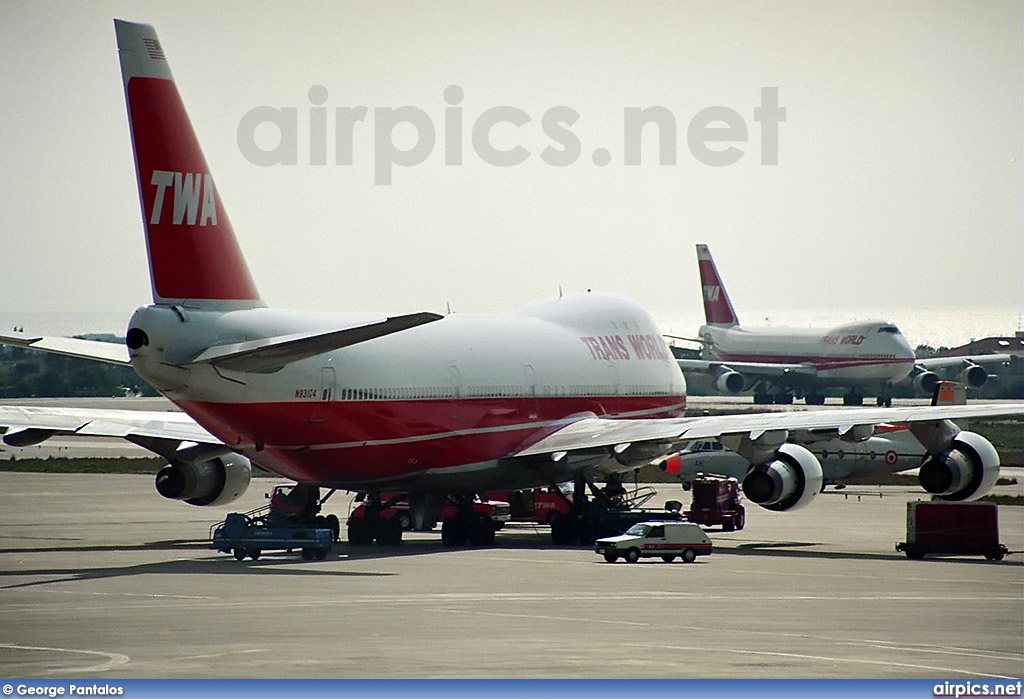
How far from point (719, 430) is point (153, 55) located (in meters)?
18.1

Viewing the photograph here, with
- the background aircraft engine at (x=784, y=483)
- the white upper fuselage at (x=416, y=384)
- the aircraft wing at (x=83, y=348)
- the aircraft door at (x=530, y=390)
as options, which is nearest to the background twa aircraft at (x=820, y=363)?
the white upper fuselage at (x=416, y=384)

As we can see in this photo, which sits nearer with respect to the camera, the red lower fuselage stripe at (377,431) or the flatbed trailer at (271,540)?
the red lower fuselage stripe at (377,431)

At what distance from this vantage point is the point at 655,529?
45719 millimetres

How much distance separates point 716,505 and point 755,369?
100401mm

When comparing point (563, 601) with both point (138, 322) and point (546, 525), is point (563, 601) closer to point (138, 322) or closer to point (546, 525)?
point (138, 322)

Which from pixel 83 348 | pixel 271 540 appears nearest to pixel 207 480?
pixel 271 540

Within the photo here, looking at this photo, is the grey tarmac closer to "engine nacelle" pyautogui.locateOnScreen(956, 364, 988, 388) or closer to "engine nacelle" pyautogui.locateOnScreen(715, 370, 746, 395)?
"engine nacelle" pyautogui.locateOnScreen(956, 364, 988, 388)

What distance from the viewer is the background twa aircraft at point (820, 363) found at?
15125 cm

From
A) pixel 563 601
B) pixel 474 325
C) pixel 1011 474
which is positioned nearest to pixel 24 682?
pixel 563 601

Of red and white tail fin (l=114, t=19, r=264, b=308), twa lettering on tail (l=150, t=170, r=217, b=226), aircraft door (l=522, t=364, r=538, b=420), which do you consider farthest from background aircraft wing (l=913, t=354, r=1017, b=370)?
twa lettering on tail (l=150, t=170, r=217, b=226)

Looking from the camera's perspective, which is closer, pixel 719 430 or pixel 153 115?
pixel 153 115

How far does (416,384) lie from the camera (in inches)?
1949

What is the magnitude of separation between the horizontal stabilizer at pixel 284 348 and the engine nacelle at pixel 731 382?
381ft

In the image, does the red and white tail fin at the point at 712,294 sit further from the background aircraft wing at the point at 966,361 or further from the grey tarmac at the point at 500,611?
the grey tarmac at the point at 500,611
